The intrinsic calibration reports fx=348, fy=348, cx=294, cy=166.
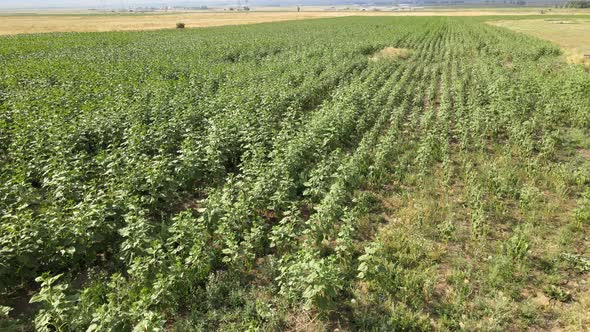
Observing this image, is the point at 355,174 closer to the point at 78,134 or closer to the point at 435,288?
the point at 435,288

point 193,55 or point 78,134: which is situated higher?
point 193,55

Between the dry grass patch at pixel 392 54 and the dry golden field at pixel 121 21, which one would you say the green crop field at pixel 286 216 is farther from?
the dry golden field at pixel 121 21

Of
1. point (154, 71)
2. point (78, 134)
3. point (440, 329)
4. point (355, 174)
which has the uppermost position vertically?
point (154, 71)

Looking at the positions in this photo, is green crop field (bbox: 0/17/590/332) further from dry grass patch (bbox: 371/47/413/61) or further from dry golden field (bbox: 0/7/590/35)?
dry golden field (bbox: 0/7/590/35)

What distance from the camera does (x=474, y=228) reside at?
6.83 metres

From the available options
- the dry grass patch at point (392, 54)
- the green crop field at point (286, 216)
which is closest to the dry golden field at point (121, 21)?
the dry grass patch at point (392, 54)

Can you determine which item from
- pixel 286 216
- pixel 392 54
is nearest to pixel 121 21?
pixel 392 54

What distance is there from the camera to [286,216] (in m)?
7.79

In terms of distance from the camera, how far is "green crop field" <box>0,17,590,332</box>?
16.6ft

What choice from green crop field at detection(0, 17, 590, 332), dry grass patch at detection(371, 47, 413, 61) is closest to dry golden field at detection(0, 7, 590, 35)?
dry grass patch at detection(371, 47, 413, 61)

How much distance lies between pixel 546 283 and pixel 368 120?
8.44 metres

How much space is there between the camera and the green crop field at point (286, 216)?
200 inches

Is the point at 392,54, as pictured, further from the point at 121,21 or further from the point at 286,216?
the point at 121,21

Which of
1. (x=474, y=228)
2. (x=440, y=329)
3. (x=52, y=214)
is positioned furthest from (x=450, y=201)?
(x=52, y=214)
